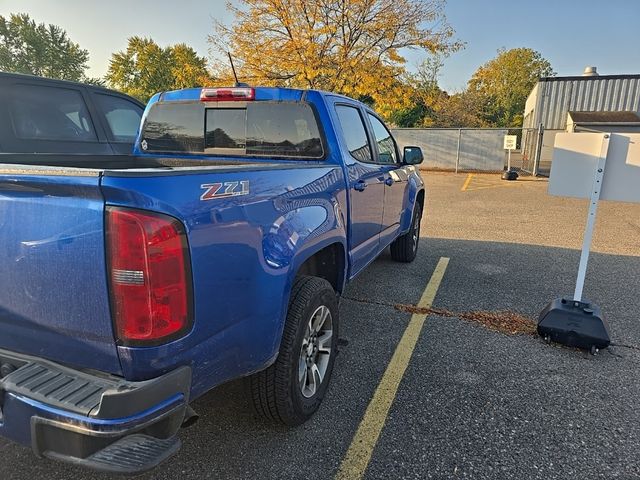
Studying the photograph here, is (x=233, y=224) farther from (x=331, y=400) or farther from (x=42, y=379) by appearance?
(x=331, y=400)

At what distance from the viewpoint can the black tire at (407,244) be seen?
569cm

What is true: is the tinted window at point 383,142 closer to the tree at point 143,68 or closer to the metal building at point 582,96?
the metal building at point 582,96

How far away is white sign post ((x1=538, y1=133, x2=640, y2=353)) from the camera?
343cm

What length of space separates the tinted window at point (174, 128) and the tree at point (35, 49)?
63.3m

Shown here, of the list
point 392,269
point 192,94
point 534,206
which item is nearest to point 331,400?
point 192,94

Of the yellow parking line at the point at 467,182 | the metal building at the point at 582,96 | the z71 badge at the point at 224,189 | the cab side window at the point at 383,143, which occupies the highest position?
the metal building at the point at 582,96

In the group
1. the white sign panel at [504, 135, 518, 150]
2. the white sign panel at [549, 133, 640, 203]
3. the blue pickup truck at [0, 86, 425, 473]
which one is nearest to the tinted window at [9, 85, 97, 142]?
the blue pickup truck at [0, 86, 425, 473]

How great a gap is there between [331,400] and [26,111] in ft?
15.0

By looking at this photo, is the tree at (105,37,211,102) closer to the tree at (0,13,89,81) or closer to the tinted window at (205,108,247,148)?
the tree at (0,13,89,81)

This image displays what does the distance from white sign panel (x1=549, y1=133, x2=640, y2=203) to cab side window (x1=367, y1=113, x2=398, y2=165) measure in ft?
5.16

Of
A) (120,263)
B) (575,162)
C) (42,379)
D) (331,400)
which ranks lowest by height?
(331,400)

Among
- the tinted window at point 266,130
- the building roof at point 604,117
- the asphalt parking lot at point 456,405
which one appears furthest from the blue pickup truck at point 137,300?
the building roof at point 604,117

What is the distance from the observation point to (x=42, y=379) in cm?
164

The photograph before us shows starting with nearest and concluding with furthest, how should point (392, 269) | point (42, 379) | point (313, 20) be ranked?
point (42, 379) → point (392, 269) → point (313, 20)
